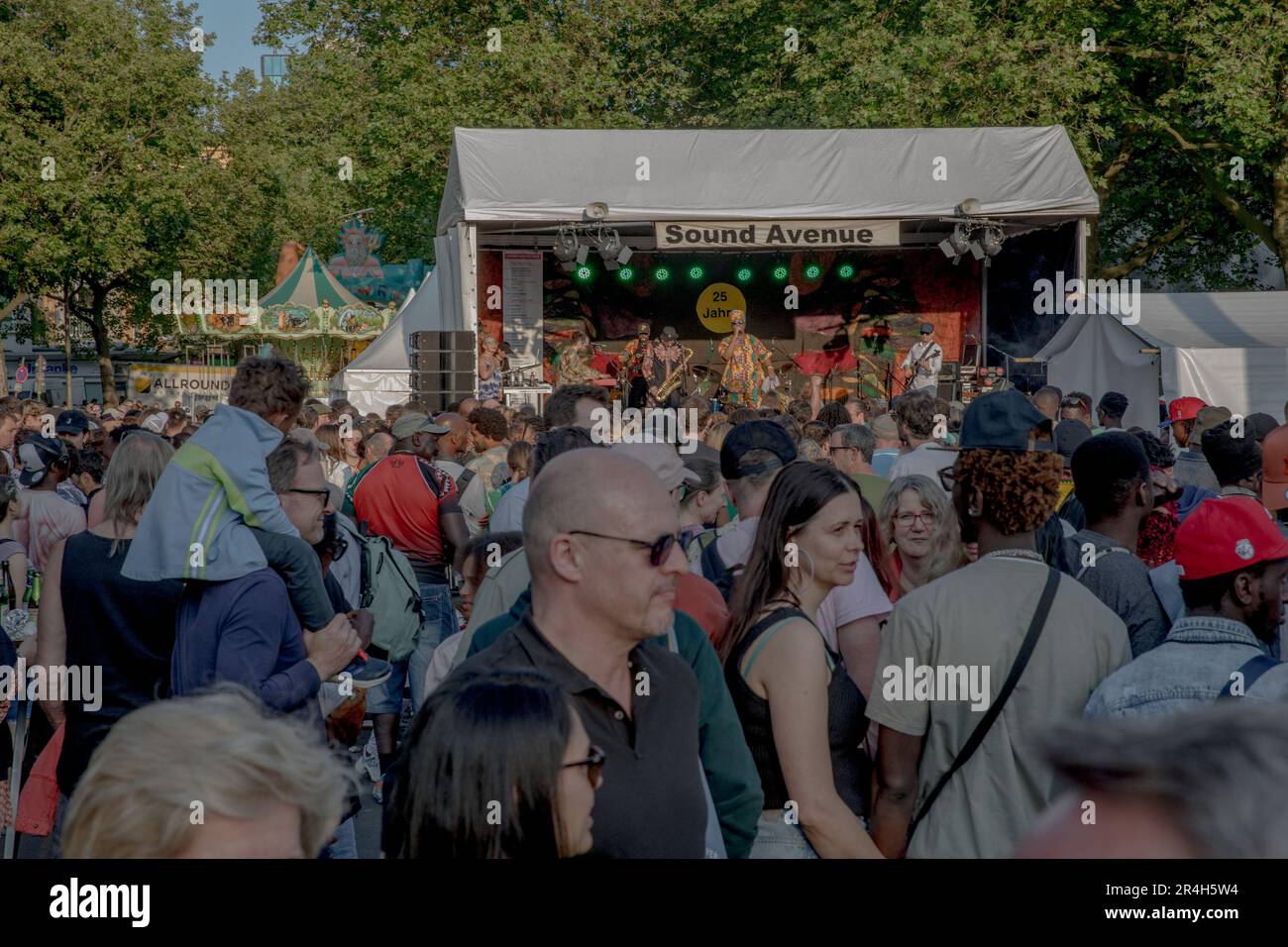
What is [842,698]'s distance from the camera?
11.2 feet

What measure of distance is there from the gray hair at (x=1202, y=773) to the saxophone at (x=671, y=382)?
20.2 metres

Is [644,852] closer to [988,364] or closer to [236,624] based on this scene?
[236,624]

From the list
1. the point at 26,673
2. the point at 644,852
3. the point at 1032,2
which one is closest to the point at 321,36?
the point at 1032,2

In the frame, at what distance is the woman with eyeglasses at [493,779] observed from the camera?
190cm

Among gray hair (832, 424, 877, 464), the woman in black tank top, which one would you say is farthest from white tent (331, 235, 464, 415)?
the woman in black tank top

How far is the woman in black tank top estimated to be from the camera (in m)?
3.13

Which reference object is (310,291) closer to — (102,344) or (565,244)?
(102,344)

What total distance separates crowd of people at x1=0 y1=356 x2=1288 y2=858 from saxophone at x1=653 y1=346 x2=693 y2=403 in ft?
52.1

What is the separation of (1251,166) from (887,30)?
7.02 meters

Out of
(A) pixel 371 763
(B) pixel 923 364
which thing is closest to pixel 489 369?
(B) pixel 923 364

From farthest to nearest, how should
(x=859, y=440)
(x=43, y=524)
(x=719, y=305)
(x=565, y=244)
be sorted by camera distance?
(x=719, y=305)
(x=565, y=244)
(x=859, y=440)
(x=43, y=524)

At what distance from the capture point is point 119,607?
163 inches

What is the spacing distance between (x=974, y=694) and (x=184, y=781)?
2.13m
